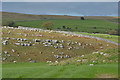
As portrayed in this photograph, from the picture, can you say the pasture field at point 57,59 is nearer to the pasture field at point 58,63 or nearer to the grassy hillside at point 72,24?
the pasture field at point 58,63

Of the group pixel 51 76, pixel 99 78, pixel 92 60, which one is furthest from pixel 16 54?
pixel 99 78

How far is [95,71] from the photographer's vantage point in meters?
27.0

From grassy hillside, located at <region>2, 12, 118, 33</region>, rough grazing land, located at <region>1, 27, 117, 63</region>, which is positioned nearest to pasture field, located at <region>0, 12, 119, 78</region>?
rough grazing land, located at <region>1, 27, 117, 63</region>

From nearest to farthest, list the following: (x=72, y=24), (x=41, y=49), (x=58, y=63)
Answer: (x=58, y=63), (x=41, y=49), (x=72, y=24)

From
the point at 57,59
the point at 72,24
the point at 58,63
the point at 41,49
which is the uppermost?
the point at 72,24

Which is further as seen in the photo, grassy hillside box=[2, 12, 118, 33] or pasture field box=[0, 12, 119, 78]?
grassy hillside box=[2, 12, 118, 33]

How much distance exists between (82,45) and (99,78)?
3108 centimetres

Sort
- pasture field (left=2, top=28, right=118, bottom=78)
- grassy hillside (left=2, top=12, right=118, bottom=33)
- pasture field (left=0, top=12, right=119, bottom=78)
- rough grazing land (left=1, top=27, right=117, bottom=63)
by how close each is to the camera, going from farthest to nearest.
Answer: grassy hillside (left=2, top=12, right=118, bottom=33) < rough grazing land (left=1, top=27, right=117, bottom=63) < pasture field (left=0, top=12, right=119, bottom=78) < pasture field (left=2, top=28, right=118, bottom=78)

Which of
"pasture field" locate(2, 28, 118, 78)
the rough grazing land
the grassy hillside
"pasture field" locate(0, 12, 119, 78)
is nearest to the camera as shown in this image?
"pasture field" locate(2, 28, 118, 78)

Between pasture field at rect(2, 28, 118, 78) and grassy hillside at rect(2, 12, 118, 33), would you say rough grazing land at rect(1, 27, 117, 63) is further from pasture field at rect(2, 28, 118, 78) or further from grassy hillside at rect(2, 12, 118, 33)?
grassy hillside at rect(2, 12, 118, 33)

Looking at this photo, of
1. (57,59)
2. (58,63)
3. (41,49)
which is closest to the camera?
(58,63)

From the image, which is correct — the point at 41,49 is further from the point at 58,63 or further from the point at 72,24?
the point at 72,24

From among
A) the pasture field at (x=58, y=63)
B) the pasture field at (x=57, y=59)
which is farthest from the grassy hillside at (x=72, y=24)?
the pasture field at (x=58, y=63)

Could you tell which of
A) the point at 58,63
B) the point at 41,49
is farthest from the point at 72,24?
the point at 58,63
